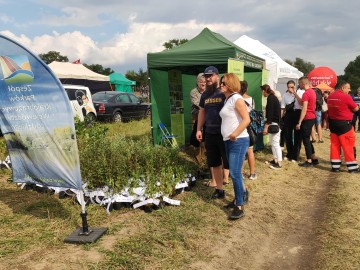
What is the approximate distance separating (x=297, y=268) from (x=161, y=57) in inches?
220

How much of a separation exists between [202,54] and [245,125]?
3671 millimetres

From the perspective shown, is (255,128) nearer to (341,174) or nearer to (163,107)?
(341,174)

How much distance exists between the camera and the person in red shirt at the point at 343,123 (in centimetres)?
644

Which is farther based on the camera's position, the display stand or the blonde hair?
the blonde hair

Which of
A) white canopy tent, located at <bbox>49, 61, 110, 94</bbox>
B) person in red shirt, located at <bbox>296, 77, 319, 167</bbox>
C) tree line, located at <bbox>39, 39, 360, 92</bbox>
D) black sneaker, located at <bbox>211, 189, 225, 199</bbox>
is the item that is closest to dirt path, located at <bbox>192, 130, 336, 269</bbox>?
black sneaker, located at <bbox>211, 189, 225, 199</bbox>

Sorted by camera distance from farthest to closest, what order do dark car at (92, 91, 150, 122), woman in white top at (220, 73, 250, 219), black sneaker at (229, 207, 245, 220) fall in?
dark car at (92, 91, 150, 122) → black sneaker at (229, 207, 245, 220) → woman in white top at (220, 73, 250, 219)

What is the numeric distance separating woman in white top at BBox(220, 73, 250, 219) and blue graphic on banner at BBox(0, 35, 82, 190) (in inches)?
69.7

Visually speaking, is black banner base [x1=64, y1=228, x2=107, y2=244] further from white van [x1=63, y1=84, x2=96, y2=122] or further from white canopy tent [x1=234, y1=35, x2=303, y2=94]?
white canopy tent [x1=234, y1=35, x2=303, y2=94]

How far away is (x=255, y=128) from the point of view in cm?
684

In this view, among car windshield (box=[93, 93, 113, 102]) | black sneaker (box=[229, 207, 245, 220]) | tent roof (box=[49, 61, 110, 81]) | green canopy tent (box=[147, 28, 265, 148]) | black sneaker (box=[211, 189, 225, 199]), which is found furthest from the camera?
tent roof (box=[49, 61, 110, 81])

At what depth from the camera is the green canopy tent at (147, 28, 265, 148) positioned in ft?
23.6

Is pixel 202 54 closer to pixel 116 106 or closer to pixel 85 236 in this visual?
pixel 85 236

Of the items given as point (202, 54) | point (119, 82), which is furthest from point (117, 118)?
point (119, 82)

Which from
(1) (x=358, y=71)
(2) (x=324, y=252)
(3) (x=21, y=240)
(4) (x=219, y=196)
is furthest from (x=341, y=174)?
(1) (x=358, y=71)
